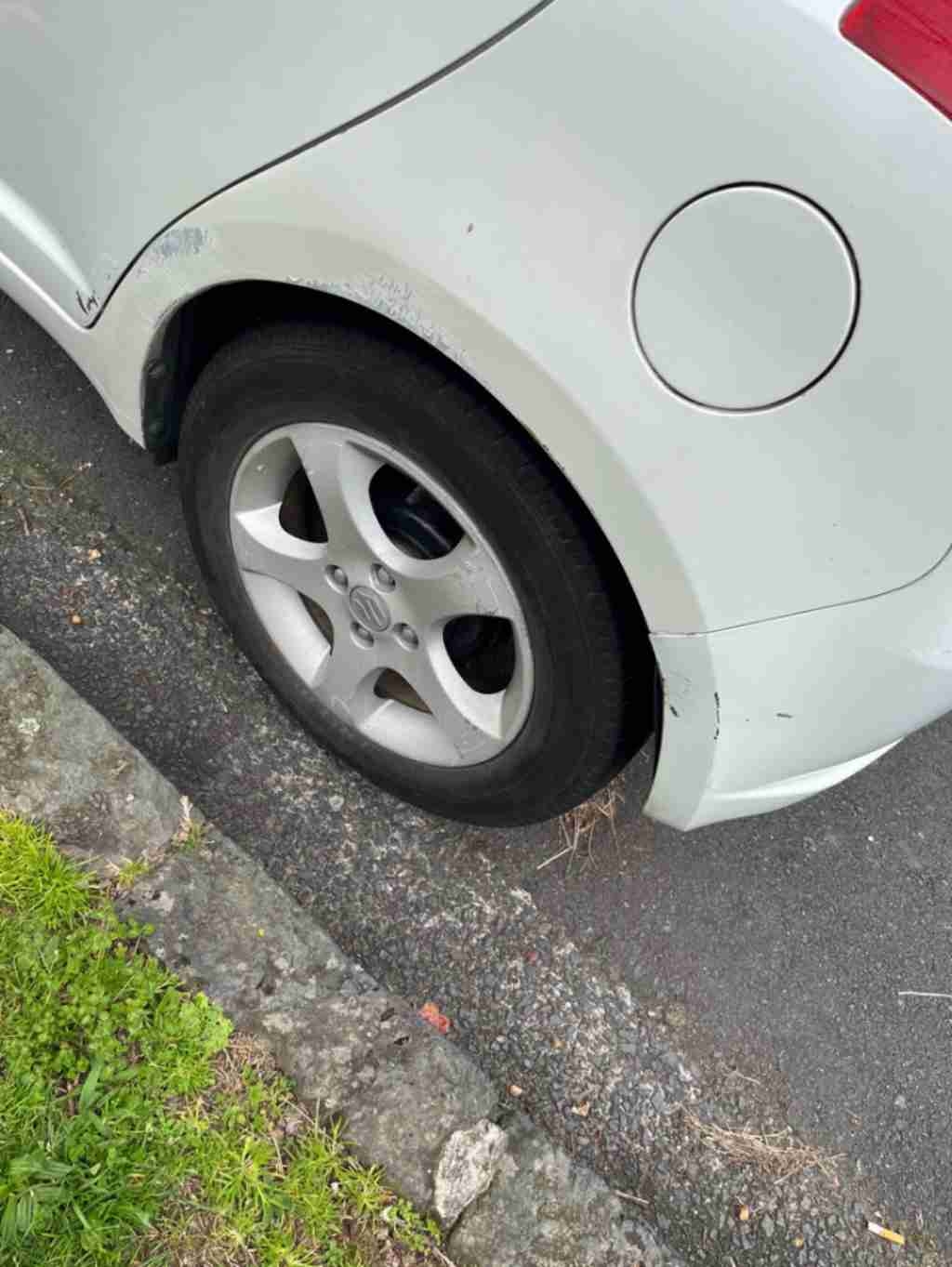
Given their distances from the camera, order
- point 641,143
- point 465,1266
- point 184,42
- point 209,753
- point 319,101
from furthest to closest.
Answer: point 209,753 < point 465,1266 < point 184,42 < point 319,101 < point 641,143

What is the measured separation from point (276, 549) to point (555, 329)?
771 millimetres

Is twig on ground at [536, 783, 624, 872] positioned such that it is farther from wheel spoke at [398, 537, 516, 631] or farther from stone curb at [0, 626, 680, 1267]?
wheel spoke at [398, 537, 516, 631]

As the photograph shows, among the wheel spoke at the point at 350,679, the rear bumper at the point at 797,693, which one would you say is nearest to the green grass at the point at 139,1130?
the wheel spoke at the point at 350,679

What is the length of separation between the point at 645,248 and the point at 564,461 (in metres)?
0.26

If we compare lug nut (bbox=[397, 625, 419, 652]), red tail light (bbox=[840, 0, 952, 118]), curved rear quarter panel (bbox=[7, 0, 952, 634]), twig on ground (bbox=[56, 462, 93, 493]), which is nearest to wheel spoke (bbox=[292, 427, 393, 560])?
lug nut (bbox=[397, 625, 419, 652])

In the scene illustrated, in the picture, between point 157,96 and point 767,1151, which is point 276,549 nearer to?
point 157,96

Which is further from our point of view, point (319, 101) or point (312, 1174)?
point (312, 1174)

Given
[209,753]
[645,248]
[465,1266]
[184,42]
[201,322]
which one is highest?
[645,248]

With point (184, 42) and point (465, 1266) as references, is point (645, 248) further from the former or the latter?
point (465, 1266)

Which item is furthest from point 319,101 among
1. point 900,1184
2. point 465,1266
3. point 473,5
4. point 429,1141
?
point 900,1184

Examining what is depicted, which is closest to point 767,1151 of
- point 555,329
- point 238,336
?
point 555,329

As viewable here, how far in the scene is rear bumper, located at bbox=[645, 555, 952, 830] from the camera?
1.19 m

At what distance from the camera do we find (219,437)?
165 centimetres

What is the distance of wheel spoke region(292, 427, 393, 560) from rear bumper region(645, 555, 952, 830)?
0.51 metres
